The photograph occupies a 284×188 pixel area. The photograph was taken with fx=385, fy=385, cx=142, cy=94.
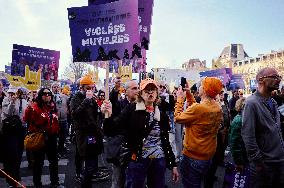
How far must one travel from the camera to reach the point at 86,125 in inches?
250

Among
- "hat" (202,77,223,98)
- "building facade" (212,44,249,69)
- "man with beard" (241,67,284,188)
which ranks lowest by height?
"man with beard" (241,67,284,188)

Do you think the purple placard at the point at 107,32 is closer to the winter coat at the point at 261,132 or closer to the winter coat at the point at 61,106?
→ the winter coat at the point at 261,132

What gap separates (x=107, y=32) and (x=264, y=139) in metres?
2.59

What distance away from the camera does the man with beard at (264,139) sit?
13.2ft

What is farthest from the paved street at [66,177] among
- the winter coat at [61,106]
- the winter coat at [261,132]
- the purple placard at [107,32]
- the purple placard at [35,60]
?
the purple placard at [35,60]

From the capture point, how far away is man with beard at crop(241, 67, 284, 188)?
4.03m

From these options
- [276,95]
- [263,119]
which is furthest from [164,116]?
[276,95]

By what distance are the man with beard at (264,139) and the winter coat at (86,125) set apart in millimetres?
2868

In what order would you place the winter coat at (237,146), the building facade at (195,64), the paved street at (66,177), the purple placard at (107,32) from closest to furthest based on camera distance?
the winter coat at (237,146) < the purple placard at (107,32) < the paved street at (66,177) < the building facade at (195,64)

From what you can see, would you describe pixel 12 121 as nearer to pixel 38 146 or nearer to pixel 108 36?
pixel 38 146

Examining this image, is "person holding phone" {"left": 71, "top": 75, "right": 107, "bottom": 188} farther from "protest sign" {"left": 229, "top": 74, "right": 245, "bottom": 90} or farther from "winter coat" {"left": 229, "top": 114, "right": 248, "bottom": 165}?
"protest sign" {"left": 229, "top": 74, "right": 245, "bottom": 90}

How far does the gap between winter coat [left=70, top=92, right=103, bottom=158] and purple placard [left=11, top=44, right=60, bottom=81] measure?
7.93 m

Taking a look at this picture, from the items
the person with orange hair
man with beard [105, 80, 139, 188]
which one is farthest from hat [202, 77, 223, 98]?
man with beard [105, 80, 139, 188]

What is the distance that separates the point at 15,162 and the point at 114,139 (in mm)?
2499
